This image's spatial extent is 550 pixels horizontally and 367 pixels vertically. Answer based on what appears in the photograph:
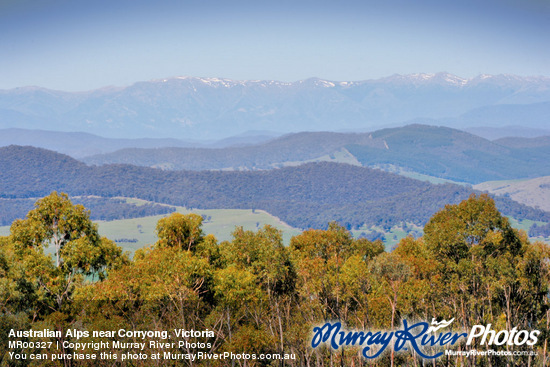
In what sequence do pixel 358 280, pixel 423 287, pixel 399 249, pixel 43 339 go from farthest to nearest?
pixel 399 249, pixel 358 280, pixel 423 287, pixel 43 339

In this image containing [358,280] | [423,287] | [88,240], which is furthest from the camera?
[88,240]

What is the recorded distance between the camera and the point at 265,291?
34312 mm

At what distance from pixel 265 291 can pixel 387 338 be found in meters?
9.63

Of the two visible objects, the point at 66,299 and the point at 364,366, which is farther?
the point at 66,299

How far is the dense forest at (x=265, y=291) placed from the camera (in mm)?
26891

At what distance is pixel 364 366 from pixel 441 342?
15.2ft

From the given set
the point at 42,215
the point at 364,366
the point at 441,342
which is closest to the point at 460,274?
the point at 441,342

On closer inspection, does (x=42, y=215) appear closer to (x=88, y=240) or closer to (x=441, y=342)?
(x=88, y=240)

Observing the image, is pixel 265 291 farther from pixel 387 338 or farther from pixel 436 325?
pixel 436 325

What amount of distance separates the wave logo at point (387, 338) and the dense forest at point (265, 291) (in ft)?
1.38

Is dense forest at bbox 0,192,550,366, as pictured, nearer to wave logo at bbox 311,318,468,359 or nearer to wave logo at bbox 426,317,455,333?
wave logo at bbox 311,318,468,359

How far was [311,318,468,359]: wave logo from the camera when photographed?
89.2 feet

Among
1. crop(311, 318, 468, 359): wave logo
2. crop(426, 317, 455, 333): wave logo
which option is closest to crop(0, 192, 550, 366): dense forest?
crop(311, 318, 468, 359): wave logo

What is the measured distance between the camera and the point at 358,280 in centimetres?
3030
